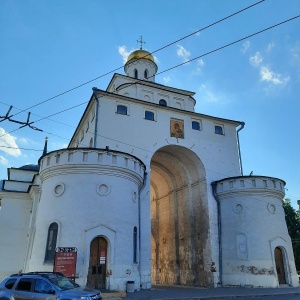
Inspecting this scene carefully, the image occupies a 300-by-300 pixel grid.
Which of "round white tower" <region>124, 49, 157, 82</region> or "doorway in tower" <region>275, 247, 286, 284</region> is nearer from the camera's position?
"doorway in tower" <region>275, 247, 286, 284</region>

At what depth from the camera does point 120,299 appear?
12.3 m

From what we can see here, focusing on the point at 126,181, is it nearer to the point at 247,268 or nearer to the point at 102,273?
the point at 102,273

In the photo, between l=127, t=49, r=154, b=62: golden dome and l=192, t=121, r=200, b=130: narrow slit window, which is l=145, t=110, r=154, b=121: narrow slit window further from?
l=127, t=49, r=154, b=62: golden dome

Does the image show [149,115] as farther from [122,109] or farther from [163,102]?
[163,102]

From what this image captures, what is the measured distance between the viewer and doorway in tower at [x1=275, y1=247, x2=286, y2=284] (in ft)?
61.8

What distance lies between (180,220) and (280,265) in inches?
308

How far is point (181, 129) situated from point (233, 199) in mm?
6200

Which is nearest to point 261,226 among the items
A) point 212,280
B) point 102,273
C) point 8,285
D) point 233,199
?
point 233,199

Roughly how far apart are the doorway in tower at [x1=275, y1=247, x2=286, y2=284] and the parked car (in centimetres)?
1401

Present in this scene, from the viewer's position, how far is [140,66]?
28.9 m

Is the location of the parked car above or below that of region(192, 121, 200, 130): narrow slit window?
below

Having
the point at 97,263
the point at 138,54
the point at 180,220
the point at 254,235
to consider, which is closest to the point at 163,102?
the point at 138,54

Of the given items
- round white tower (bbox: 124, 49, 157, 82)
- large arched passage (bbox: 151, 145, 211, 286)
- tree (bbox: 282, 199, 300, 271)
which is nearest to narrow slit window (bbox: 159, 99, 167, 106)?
round white tower (bbox: 124, 49, 157, 82)

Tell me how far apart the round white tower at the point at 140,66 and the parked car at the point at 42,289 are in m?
22.2
